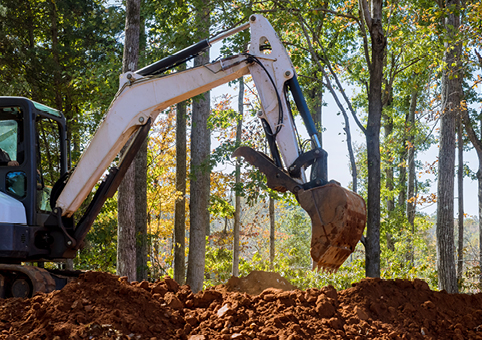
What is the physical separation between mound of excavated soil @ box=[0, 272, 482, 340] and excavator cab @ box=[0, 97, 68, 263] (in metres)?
1.00

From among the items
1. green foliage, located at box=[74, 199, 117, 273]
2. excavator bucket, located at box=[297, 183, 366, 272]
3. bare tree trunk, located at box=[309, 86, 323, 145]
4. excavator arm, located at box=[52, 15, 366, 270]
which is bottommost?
green foliage, located at box=[74, 199, 117, 273]

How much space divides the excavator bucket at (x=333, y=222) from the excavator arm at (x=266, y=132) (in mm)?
10

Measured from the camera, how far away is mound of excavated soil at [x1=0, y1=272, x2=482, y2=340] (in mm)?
3932

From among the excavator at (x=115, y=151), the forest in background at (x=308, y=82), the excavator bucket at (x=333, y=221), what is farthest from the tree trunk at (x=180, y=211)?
the excavator bucket at (x=333, y=221)

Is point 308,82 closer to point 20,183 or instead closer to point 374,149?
point 374,149

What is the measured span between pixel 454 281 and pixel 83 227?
320 inches

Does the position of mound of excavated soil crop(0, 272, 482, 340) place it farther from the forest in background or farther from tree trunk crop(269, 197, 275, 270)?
tree trunk crop(269, 197, 275, 270)

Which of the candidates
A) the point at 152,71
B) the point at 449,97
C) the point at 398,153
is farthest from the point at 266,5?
the point at 398,153

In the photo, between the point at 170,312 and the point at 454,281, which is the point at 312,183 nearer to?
the point at 170,312

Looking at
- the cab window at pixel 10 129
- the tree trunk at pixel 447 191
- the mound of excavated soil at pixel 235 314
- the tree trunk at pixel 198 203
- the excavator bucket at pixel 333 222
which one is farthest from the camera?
the tree trunk at pixel 198 203

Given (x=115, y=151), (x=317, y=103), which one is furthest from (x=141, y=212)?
(x=317, y=103)

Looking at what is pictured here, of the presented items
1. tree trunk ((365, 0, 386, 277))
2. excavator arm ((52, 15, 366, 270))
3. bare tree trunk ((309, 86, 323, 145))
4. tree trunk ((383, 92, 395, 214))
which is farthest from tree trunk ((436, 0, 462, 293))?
tree trunk ((383, 92, 395, 214))

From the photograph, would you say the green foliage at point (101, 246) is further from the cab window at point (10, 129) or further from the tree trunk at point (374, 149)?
the tree trunk at point (374, 149)

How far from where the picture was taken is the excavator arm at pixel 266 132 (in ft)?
15.4
